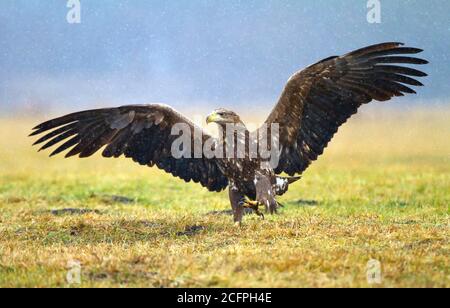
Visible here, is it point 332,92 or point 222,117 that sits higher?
point 332,92

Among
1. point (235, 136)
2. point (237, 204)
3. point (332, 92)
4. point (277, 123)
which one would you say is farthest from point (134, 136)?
point (332, 92)

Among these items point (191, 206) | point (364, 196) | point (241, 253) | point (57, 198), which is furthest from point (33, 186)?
point (241, 253)

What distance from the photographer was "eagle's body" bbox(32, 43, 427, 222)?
960 cm

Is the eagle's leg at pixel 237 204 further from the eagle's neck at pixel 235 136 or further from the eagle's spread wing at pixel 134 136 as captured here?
the eagle's spread wing at pixel 134 136

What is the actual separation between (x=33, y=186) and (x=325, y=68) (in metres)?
9.48

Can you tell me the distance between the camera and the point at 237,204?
982 centimetres

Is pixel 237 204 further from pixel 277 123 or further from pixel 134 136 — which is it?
pixel 134 136

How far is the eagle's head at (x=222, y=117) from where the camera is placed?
9484 mm

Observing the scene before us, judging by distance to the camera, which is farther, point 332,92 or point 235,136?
point 332,92

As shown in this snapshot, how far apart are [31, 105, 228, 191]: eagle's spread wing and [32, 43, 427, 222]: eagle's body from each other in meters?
0.01

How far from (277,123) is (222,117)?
788mm

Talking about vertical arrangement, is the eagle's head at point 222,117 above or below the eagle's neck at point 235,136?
above

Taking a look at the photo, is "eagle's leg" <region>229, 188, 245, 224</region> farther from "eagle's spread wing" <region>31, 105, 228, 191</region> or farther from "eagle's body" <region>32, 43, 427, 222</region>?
"eagle's spread wing" <region>31, 105, 228, 191</region>

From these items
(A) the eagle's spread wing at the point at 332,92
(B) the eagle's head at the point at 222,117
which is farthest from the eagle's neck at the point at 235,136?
(A) the eagle's spread wing at the point at 332,92
